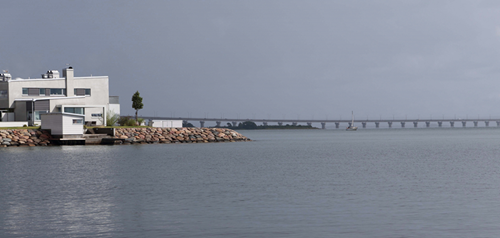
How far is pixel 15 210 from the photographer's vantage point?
21031mm

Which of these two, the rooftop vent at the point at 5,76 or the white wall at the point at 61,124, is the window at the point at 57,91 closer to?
the rooftop vent at the point at 5,76

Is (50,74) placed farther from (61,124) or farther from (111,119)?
(61,124)

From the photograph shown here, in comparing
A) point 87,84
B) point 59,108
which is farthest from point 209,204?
point 87,84

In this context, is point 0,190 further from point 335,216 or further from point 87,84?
point 87,84

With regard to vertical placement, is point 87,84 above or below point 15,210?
above

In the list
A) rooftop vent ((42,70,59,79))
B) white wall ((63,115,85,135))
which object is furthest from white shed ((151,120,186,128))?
rooftop vent ((42,70,59,79))

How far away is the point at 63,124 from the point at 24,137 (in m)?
5.28

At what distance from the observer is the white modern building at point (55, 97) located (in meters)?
74.2

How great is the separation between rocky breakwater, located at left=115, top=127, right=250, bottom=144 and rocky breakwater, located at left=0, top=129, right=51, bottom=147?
10044mm

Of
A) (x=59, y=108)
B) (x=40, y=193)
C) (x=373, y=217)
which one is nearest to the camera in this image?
(x=373, y=217)

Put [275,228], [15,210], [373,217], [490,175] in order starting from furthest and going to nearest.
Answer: [490,175]
[15,210]
[373,217]
[275,228]

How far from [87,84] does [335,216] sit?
71.0m

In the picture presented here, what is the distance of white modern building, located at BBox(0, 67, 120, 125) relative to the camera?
74188 mm

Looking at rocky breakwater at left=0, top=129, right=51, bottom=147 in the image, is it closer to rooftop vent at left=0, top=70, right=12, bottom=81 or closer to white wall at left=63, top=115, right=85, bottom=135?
Answer: white wall at left=63, top=115, right=85, bottom=135
